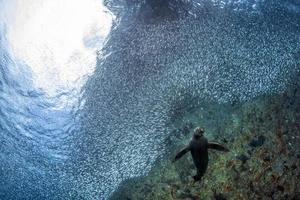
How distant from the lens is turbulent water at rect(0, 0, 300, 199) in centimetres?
686

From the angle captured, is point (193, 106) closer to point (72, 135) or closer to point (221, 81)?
point (221, 81)

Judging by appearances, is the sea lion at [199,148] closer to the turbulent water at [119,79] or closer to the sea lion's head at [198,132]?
the sea lion's head at [198,132]

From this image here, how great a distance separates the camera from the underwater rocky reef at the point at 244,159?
17.8ft

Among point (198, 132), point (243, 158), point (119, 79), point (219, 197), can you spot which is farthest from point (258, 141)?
point (119, 79)

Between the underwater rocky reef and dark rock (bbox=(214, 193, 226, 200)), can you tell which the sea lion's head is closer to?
the underwater rocky reef

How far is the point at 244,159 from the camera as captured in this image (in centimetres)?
563

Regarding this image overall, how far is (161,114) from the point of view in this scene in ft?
22.9

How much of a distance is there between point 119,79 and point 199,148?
394 cm

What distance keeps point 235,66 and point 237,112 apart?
4.01 feet

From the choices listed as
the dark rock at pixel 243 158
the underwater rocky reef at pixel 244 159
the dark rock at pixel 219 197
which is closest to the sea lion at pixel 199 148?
the underwater rocky reef at pixel 244 159

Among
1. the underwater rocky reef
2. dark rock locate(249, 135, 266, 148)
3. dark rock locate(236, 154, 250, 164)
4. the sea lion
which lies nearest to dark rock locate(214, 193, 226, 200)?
the underwater rocky reef

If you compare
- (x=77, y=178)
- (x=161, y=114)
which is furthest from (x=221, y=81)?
(x=77, y=178)

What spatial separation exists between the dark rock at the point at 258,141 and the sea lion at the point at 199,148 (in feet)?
2.76

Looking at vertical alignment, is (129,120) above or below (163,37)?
below
